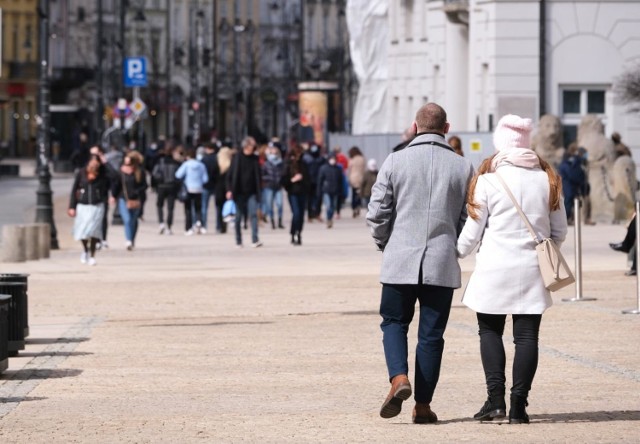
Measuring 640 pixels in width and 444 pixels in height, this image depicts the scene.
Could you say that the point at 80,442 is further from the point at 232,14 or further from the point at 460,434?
the point at 232,14

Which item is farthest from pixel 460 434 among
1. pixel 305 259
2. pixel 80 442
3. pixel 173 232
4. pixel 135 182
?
pixel 173 232

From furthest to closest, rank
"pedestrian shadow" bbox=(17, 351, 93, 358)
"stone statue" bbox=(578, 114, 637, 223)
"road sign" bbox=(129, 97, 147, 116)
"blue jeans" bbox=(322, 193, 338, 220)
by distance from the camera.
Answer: "road sign" bbox=(129, 97, 147, 116) < "blue jeans" bbox=(322, 193, 338, 220) < "stone statue" bbox=(578, 114, 637, 223) < "pedestrian shadow" bbox=(17, 351, 93, 358)

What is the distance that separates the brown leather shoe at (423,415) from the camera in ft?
37.0

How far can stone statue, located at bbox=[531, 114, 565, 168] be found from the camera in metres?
42.1

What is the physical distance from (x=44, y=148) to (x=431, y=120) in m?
25.4

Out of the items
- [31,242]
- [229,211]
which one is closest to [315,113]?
[229,211]

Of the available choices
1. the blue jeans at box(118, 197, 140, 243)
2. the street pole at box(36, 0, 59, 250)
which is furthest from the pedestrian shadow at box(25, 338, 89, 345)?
the street pole at box(36, 0, 59, 250)

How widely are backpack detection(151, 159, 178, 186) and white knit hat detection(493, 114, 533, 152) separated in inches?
1141

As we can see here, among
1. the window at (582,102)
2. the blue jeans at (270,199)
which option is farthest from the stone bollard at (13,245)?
the window at (582,102)

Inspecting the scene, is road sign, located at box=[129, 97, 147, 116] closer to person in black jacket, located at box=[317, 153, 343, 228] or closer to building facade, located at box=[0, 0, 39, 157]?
person in black jacket, located at box=[317, 153, 343, 228]

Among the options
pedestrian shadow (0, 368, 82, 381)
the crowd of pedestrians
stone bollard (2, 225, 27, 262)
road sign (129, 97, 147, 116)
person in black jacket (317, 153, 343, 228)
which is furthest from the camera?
road sign (129, 97, 147, 116)

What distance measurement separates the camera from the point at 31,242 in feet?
95.8

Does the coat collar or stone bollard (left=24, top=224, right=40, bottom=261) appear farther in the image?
stone bollard (left=24, top=224, right=40, bottom=261)

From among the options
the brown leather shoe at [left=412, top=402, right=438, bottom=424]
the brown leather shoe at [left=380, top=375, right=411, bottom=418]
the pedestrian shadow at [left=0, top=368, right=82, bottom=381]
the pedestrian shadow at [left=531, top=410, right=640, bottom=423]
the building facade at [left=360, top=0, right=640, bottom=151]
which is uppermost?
the building facade at [left=360, top=0, right=640, bottom=151]
